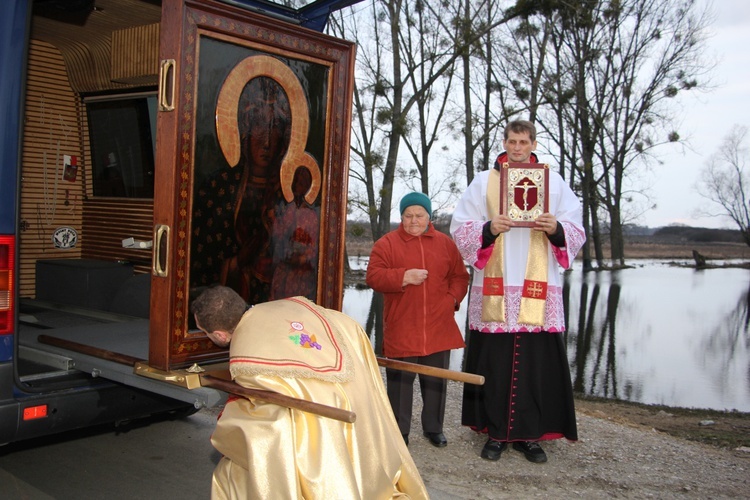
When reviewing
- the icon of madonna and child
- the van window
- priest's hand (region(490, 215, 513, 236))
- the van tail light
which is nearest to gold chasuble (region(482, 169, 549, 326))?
priest's hand (region(490, 215, 513, 236))

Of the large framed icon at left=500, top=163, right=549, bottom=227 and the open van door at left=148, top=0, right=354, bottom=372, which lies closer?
the open van door at left=148, top=0, right=354, bottom=372

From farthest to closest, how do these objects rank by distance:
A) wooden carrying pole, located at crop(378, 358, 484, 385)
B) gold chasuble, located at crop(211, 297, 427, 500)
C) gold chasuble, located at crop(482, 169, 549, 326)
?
gold chasuble, located at crop(482, 169, 549, 326)
wooden carrying pole, located at crop(378, 358, 484, 385)
gold chasuble, located at crop(211, 297, 427, 500)

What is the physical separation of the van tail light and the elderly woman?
2138 mm

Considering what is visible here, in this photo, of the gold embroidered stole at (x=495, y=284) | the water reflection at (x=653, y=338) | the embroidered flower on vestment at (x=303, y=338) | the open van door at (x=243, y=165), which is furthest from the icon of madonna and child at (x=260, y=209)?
the water reflection at (x=653, y=338)

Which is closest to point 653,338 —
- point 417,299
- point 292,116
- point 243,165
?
point 417,299

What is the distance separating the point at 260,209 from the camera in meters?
4.21

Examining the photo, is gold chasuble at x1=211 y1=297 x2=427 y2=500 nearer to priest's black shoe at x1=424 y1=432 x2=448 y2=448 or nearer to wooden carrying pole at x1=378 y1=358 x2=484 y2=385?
wooden carrying pole at x1=378 y1=358 x2=484 y2=385

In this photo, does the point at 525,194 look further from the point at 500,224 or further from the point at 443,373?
the point at 443,373

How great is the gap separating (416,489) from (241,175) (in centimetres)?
186

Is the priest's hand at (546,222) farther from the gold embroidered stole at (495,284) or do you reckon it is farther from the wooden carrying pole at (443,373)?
the wooden carrying pole at (443,373)

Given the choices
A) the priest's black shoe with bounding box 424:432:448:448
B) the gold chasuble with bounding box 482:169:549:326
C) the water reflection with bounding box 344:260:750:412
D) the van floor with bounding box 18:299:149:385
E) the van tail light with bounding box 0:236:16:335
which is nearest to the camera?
the van tail light with bounding box 0:236:16:335

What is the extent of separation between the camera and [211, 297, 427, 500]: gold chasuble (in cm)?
283

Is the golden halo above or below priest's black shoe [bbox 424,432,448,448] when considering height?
above

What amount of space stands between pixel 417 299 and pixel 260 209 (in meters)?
1.30
